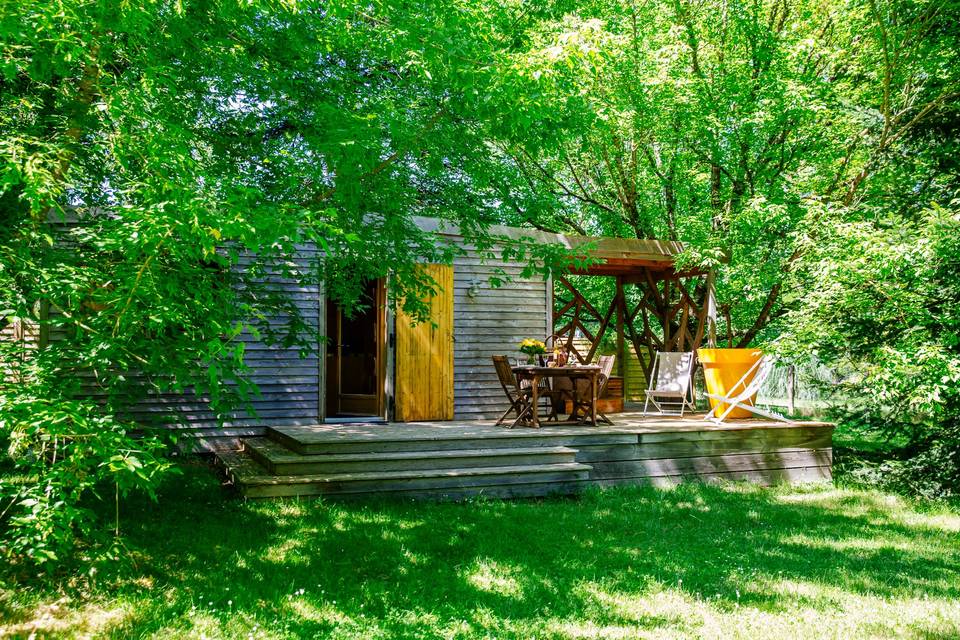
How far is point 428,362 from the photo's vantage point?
8.34 metres

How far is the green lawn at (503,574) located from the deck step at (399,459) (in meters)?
0.41

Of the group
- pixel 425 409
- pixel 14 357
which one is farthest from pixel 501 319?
pixel 14 357

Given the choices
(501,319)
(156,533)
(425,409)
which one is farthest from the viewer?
(501,319)

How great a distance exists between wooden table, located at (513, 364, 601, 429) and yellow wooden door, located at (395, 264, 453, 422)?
1.16 meters

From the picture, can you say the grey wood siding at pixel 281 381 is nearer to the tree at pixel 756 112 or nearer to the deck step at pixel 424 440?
the deck step at pixel 424 440

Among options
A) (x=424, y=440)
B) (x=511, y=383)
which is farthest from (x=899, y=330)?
(x=424, y=440)

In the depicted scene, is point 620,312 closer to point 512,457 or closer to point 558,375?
point 558,375

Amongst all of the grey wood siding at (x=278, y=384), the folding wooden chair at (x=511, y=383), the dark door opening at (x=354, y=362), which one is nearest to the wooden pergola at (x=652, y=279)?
the folding wooden chair at (x=511, y=383)

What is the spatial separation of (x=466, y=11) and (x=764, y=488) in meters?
5.55

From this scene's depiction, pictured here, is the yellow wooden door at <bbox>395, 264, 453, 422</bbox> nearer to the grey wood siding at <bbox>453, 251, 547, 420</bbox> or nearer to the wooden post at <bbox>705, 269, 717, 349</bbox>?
the grey wood siding at <bbox>453, 251, 547, 420</bbox>

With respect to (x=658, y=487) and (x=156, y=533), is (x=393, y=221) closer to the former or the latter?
(x=156, y=533)

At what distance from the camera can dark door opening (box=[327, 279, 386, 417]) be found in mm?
9430

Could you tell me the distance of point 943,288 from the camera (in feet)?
21.3

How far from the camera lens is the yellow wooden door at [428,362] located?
820 centimetres
